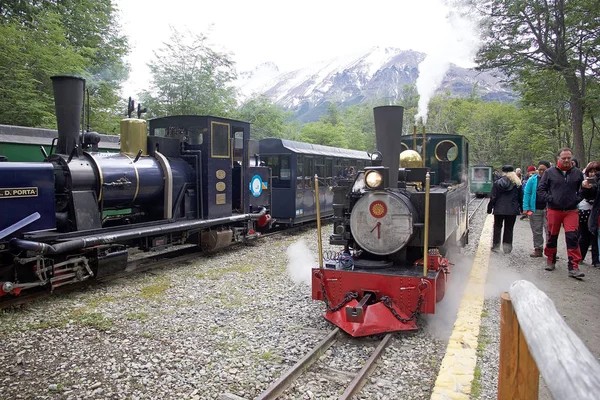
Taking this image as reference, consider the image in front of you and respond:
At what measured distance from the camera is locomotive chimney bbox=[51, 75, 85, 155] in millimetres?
6145

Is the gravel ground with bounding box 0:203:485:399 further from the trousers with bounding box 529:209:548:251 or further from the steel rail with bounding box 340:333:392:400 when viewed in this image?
the trousers with bounding box 529:209:548:251

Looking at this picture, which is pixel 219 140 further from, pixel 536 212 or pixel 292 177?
pixel 536 212

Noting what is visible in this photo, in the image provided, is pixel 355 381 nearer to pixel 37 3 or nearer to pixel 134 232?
pixel 134 232

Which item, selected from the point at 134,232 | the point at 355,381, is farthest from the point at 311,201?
the point at 355,381

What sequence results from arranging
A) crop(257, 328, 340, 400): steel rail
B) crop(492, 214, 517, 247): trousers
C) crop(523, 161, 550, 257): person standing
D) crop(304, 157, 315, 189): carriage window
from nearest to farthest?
crop(257, 328, 340, 400): steel rail < crop(523, 161, 550, 257): person standing < crop(492, 214, 517, 247): trousers < crop(304, 157, 315, 189): carriage window

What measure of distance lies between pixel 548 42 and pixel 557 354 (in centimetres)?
1407

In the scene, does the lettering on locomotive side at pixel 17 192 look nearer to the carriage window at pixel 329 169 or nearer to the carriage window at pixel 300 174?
the carriage window at pixel 300 174

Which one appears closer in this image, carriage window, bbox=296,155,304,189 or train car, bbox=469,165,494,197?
carriage window, bbox=296,155,304,189

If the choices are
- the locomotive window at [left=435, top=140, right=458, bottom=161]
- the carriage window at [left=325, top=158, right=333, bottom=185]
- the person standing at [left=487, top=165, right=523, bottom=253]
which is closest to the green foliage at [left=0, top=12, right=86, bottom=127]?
the carriage window at [left=325, top=158, right=333, bottom=185]

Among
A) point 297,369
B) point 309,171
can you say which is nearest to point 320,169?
point 309,171

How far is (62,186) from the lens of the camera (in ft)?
20.2

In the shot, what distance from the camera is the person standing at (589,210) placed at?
6766 mm

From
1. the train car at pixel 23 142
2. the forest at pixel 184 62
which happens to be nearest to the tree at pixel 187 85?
the forest at pixel 184 62

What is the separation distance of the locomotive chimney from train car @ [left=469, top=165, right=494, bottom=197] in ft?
85.5
